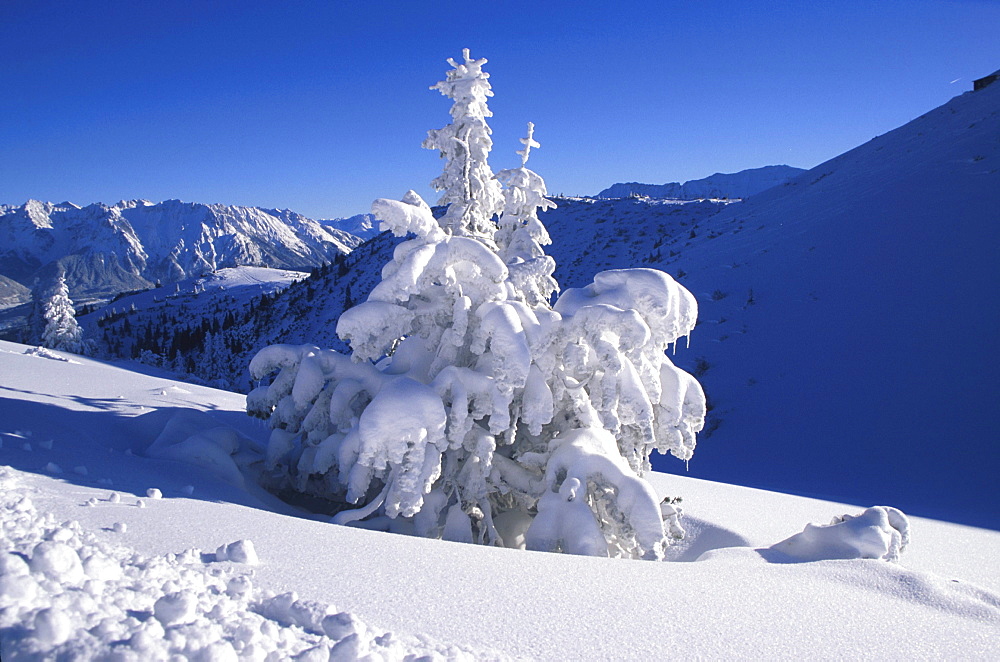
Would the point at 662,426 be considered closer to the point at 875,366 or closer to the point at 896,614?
the point at 896,614

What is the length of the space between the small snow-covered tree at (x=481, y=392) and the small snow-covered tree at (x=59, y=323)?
34155mm

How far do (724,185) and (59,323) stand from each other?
6273 inches

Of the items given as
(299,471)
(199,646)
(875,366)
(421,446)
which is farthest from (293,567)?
(875,366)

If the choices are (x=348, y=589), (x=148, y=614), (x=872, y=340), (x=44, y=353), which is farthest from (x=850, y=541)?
(x=44, y=353)

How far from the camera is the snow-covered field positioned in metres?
2.60

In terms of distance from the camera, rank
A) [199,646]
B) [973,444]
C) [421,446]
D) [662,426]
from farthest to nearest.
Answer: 1. [973,444]
2. [662,426]
3. [421,446]
4. [199,646]

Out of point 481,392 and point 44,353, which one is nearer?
point 481,392

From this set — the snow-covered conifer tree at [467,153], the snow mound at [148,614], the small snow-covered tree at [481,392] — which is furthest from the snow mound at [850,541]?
the snow-covered conifer tree at [467,153]

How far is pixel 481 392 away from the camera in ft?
22.1

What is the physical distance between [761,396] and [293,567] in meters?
16.6

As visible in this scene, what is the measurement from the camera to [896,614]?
4.23 metres

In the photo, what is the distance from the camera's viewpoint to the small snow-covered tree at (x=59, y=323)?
33.0m

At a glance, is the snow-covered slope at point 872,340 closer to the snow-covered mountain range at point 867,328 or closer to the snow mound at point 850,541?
the snow-covered mountain range at point 867,328

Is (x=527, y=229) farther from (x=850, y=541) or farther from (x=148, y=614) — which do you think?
(x=148, y=614)
